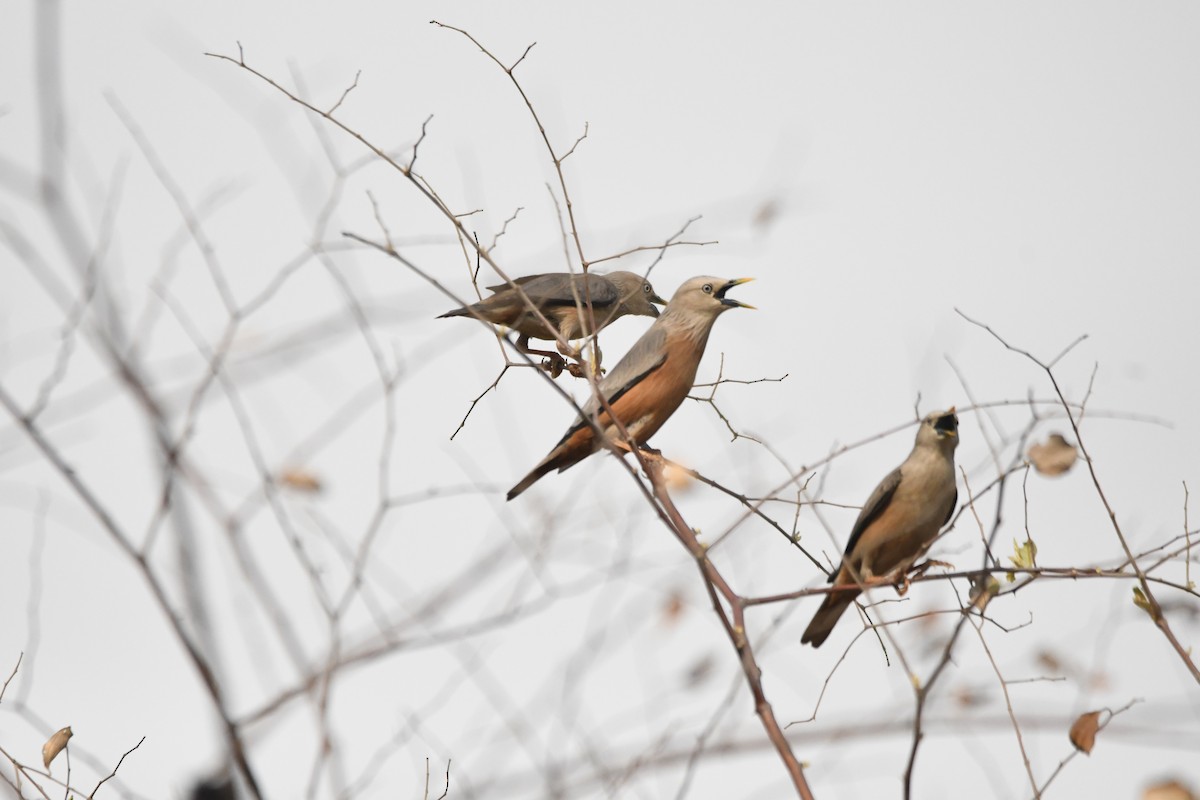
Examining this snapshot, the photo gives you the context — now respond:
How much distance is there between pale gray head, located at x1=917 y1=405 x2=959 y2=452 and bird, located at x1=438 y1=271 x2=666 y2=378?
1288 millimetres

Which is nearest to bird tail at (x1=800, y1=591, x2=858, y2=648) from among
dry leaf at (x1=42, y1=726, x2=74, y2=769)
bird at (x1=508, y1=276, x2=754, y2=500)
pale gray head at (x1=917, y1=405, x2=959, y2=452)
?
pale gray head at (x1=917, y1=405, x2=959, y2=452)

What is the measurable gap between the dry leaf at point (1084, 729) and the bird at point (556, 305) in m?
2.56

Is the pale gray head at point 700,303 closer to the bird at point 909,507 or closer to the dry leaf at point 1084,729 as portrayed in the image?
the bird at point 909,507

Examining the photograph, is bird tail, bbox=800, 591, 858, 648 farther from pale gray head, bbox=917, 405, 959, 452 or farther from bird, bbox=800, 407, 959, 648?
pale gray head, bbox=917, 405, 959, 452

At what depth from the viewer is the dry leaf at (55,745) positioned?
2820 mm

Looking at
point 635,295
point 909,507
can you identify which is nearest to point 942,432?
point 909,507

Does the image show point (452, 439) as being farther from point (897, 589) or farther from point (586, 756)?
point (897, 589)

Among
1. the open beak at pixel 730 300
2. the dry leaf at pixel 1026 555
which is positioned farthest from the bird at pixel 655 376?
the dry leaf at pixel 1026 555

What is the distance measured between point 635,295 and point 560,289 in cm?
56

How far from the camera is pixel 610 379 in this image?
4961 mm

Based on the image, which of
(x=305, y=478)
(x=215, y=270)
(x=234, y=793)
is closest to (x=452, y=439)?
(x=305, y=478)

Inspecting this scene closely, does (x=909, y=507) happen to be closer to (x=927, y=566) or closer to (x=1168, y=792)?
(x=927, y=566)

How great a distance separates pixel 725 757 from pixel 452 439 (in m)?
1.89

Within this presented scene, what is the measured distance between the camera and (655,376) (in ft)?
15.5
